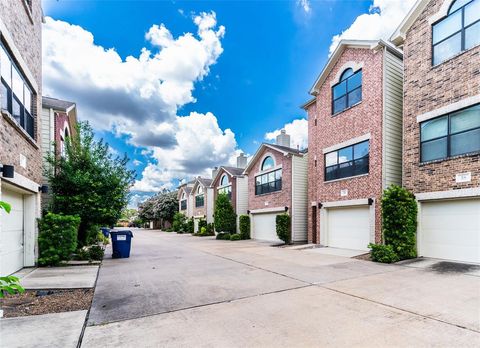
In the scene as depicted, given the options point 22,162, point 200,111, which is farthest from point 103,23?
point 200,111

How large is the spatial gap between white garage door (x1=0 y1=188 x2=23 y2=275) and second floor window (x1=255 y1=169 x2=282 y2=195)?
1394 centimetres

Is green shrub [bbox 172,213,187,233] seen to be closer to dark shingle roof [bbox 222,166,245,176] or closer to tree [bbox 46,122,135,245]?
dark shingle roof [bbox 222,166,245,176]

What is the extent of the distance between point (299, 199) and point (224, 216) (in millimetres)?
7282

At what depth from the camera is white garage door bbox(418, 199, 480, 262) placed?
29.3 ft

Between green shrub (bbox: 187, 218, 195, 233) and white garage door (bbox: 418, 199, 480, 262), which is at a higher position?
white garage door (bbox: 418, 199, 480, 262)

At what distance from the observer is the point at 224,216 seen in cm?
2277

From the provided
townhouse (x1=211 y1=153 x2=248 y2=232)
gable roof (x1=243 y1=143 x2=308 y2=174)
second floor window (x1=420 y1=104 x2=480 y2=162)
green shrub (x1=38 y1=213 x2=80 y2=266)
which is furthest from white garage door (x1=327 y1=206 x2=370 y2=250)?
green shrub (x1=38 y1=213 x2=80 y2=266)

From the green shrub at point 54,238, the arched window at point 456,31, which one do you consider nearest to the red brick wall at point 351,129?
the arched window at point 456,31

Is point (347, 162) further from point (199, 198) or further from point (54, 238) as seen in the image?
point (199, 198)

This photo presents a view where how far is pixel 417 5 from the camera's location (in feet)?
35.6

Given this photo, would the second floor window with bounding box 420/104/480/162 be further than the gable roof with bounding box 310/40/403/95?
No

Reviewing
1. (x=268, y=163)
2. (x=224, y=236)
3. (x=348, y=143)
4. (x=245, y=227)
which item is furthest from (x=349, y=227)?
(x=224, y=236)

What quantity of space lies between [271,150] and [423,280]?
13.8 m

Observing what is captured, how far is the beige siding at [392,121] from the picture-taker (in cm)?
1179
